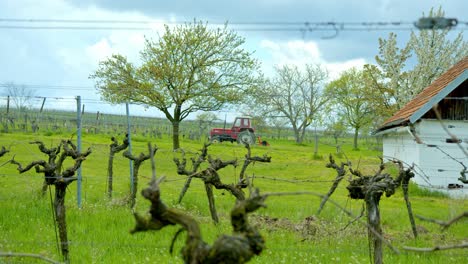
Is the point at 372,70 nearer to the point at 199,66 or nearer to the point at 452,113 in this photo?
the point at 199,66

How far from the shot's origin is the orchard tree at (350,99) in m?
57.0

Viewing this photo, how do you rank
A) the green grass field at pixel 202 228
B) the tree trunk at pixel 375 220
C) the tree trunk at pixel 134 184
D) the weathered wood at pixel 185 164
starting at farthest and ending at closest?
the tree trunk at pixel 134 184 < the weathered wood at pixel 185 164 < the green grass field at pixel 202 228 < the tree trunk at pixel 375 220

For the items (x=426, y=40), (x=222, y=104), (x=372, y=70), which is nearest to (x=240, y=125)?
(x=222, y=104)

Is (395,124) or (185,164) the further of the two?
(395,124)

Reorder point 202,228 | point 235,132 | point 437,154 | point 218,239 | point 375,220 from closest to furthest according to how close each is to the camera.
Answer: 1. point 218,239
2. point 375,220
3. point 202,228
4. point 437,154
5. point 235,132

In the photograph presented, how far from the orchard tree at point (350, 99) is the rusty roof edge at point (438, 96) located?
3491cm

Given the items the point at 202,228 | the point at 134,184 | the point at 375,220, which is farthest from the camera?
the point at 134,184

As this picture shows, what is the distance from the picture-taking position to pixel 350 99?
192 ft

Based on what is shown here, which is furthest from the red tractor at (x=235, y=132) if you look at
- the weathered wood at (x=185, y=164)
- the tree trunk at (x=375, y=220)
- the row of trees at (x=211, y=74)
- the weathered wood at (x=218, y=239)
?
the weathered wood at (x=218, y=239)

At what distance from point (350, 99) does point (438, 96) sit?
3997cm

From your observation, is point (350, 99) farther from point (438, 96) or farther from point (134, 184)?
point (134, 184)

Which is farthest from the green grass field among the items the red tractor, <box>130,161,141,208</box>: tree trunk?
the red tractor

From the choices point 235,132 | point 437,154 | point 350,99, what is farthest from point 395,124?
point 350,99

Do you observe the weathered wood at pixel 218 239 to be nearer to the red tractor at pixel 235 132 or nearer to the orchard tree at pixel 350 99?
the red tractor at pixel 235 132
